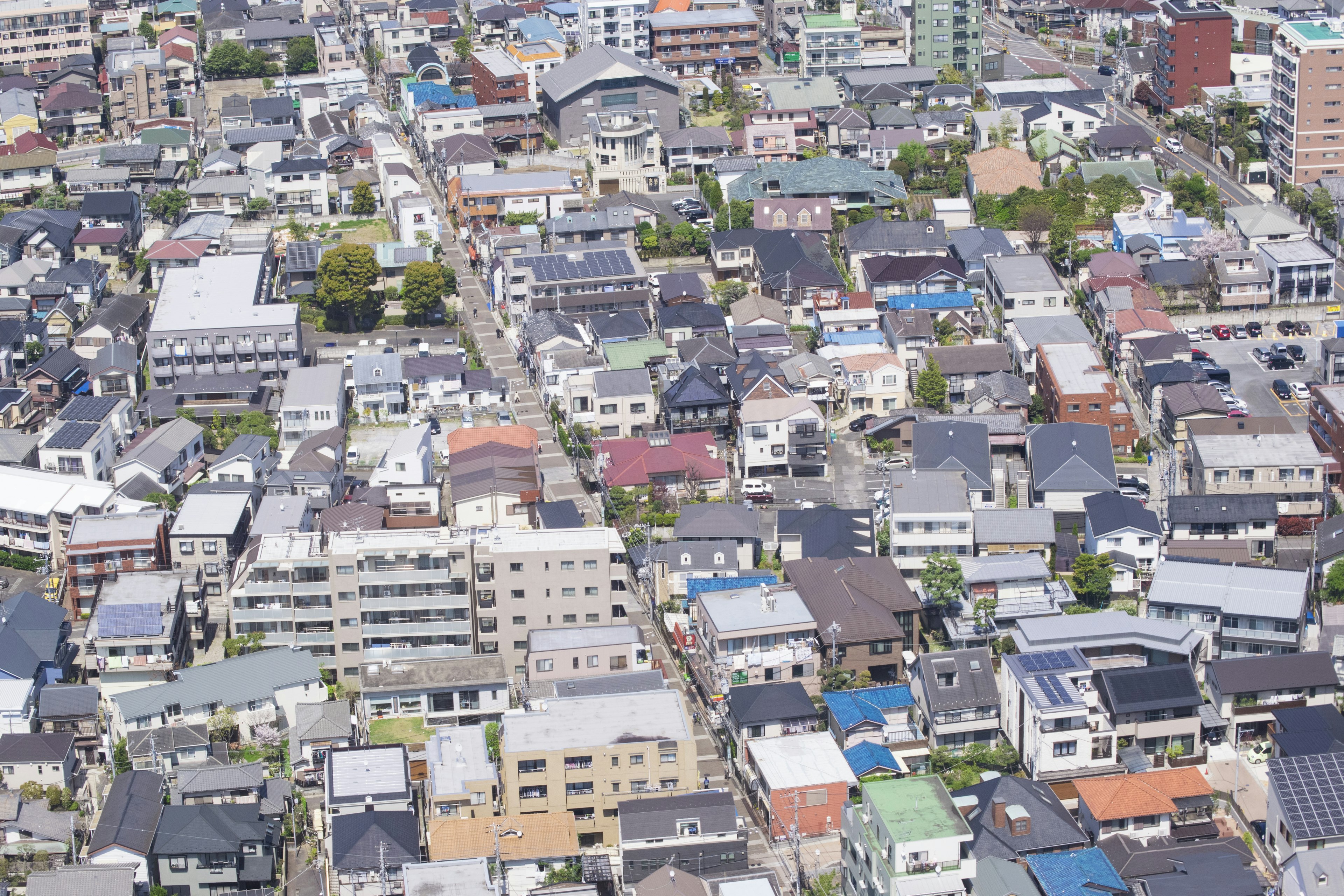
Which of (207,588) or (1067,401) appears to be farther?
(1067,401)

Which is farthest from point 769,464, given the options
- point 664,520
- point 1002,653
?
point 1002,653

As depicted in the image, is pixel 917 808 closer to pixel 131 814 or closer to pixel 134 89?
pixel 131 814

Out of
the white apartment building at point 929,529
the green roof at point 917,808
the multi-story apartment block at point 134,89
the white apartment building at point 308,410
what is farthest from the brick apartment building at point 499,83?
the green roof at point 917,808

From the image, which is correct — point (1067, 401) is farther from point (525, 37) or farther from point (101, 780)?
point (525, 37)

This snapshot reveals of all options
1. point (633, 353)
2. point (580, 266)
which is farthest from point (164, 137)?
point (633, 353)

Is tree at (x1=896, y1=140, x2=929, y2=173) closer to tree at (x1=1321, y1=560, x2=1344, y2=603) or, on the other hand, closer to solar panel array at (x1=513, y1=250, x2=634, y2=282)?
solar panel array at (x1=513, y1=250, x2=634, y2=282)

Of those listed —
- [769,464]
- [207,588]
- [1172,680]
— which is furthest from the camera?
[769,464]

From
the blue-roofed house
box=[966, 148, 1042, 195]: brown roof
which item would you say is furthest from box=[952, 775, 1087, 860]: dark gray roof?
box=[966, 148, 1042, 195]: brown roof
